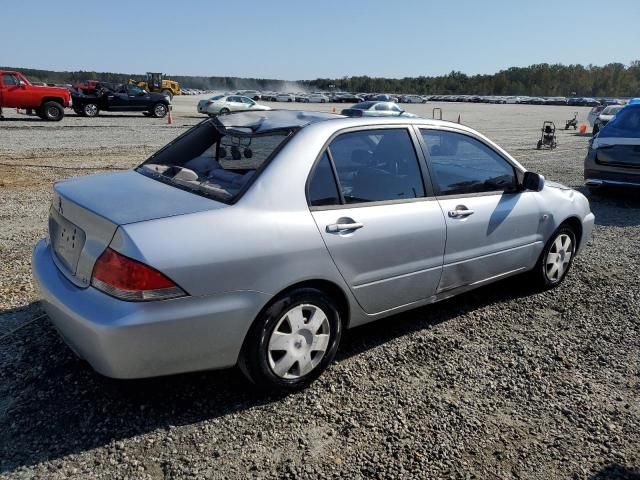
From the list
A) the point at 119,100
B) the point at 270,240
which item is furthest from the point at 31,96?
the point at 270,240

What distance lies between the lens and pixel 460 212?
12.5ft

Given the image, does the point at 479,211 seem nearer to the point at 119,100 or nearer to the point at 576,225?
the point at 576,225

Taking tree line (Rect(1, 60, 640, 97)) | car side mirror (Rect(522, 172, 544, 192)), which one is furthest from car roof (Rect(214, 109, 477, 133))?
tree line (Rect(1, 60, 640, 97))

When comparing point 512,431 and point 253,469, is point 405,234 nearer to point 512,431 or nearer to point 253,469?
point 512,431

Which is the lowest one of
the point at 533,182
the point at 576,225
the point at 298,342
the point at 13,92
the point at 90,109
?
the point at 298,342

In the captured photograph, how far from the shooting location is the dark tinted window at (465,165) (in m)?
3.86

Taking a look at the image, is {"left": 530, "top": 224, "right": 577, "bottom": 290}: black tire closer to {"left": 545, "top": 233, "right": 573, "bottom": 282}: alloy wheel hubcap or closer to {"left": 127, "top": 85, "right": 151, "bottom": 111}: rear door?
{"left": 545, "top": 233, "right": 573, "bottom": 282}: alloy wheel hubcap

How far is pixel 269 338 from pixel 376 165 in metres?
1.35

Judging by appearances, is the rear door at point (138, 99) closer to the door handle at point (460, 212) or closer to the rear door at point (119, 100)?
the rear door at point (119, 100)

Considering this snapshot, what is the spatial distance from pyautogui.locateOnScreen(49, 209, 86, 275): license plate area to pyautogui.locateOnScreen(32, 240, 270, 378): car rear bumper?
12 cm

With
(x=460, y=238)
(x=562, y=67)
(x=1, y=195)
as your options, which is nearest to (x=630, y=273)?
(x=460, y=238)

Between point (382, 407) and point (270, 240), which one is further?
point (382, 407)

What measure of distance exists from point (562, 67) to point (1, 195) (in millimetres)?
162196

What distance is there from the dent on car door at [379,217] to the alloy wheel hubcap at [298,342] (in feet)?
0.99
